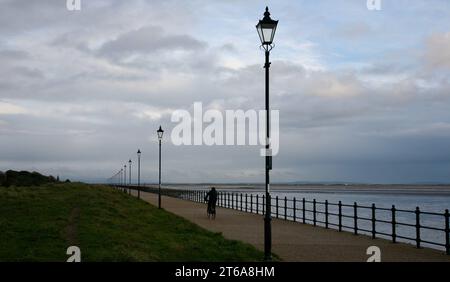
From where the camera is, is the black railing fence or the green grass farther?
the black railing fence

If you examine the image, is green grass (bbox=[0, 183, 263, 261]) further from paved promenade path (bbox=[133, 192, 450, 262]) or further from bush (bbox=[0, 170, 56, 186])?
bush (bbox=[0, 170, 56, 186])

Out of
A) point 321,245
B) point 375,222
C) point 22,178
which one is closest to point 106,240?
point 321,245

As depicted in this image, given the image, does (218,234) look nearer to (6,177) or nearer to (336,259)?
(336,259)

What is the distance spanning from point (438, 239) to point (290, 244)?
42.3 feet

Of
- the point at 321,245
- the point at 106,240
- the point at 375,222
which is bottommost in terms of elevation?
the point at 375,222

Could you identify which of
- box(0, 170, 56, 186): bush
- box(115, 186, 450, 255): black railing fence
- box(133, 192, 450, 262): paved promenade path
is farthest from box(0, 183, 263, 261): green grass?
box(0, 170, 56, 186): bush

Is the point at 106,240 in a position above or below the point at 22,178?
below

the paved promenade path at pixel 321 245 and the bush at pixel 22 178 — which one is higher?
the bush at pixel 22 178

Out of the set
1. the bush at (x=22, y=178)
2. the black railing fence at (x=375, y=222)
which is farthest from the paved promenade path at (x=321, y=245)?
the bush at (x=22, y=178)

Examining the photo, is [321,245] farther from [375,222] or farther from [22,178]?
[22,178]

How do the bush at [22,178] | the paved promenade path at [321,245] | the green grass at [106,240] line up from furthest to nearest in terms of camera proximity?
the bush at [22,178] → the paved promenade path at [321,245] → the green grass at [106,240]

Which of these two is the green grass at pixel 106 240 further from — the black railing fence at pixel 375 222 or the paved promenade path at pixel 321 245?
the black railing fence at pixel 375 222
